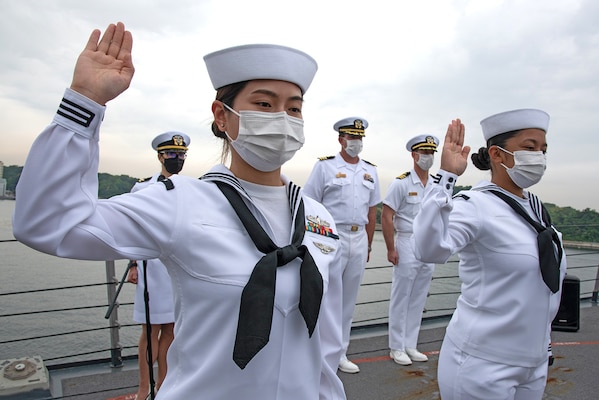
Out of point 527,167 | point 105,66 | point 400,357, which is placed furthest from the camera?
point 400,357

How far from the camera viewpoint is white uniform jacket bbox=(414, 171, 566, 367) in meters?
1.92

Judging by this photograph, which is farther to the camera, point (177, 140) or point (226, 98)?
point (177, 140)

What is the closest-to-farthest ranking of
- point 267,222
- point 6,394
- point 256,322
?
point 256,322
point 267,222
point 6,394

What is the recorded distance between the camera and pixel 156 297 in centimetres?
321

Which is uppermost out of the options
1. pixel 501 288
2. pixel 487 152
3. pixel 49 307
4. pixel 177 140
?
pixel 177 140

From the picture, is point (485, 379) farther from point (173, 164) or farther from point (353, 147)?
point (353, 147)

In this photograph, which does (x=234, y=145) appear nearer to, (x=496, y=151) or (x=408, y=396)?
(x=496, y=151)

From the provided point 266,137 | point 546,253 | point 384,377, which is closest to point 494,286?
point 546,253

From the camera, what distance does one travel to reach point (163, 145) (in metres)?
3.56

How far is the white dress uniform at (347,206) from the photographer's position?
4113mm

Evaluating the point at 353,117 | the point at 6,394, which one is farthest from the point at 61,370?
the point at 353,117

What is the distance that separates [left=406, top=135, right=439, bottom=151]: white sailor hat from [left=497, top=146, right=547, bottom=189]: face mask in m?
2.34

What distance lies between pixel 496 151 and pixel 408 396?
6.93 feet

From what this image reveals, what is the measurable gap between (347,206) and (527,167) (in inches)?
85.6
